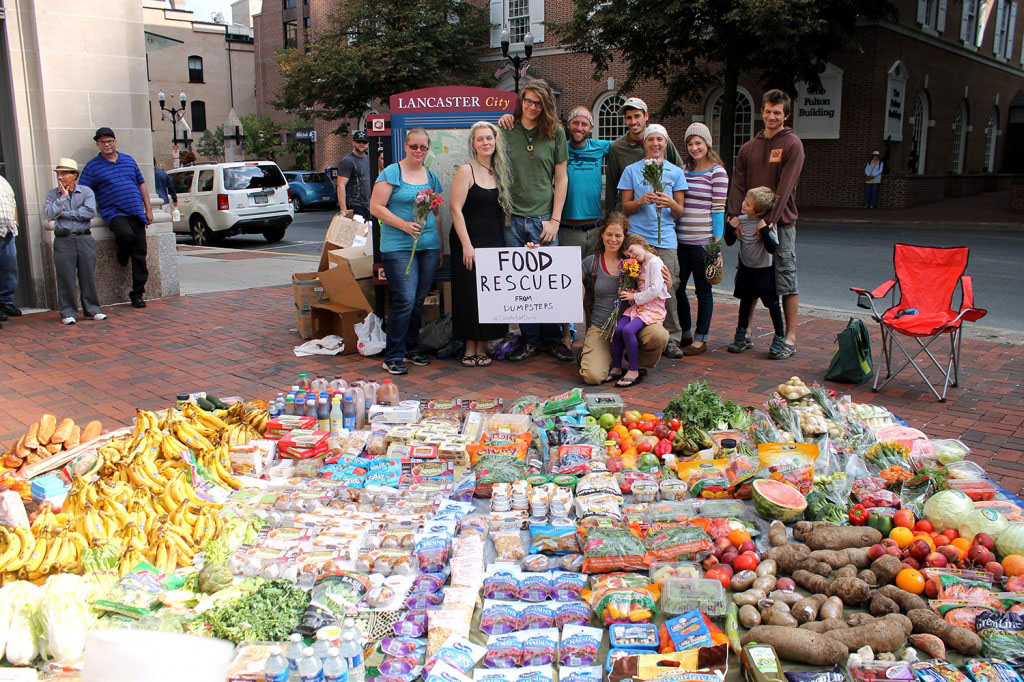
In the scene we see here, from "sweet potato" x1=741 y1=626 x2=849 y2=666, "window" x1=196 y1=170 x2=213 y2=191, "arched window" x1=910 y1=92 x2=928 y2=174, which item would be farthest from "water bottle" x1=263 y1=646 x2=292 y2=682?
"arched window" x1=910 y1=92 x2=928 y2=174

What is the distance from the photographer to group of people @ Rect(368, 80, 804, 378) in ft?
20.6

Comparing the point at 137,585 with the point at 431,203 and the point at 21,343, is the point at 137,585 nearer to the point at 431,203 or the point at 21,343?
the point at 431,203

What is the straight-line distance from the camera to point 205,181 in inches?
714

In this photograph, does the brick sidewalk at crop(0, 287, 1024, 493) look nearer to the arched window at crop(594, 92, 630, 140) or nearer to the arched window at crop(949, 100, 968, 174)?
the arched window at crop(594, 92, 630, 140)

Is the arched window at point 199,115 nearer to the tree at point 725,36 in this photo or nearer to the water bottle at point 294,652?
the tree at point 725,36

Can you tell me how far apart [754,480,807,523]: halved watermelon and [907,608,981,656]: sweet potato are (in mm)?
832

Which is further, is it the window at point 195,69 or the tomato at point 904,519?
the window at point 195,69

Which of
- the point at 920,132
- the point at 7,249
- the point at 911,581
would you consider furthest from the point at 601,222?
the point at 920,132

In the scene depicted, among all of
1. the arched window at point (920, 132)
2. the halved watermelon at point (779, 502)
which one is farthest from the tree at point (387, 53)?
A: the halved watermelon at point (779, 502)

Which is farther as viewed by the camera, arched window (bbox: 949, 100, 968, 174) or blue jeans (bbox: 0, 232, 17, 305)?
arched window (bbox: 949, 100, 968, 174)

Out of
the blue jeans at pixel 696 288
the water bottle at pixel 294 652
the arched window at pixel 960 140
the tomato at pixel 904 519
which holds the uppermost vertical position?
the arched window at pixel 960 140

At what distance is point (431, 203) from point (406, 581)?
3.66m

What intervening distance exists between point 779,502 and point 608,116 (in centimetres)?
2701

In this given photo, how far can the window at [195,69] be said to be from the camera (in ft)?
156
